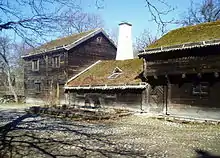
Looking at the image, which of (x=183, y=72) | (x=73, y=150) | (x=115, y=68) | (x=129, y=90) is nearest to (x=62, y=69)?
(x=115, y=68)

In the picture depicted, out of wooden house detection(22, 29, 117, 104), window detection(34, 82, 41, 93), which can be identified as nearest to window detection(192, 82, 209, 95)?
wooden house detection(22, 29, 117, 104)

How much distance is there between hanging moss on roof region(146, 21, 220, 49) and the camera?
19.6 meters

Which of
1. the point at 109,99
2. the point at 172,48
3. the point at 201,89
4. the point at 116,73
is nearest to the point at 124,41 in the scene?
the point at 116,73

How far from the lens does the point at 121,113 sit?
75.2 feet

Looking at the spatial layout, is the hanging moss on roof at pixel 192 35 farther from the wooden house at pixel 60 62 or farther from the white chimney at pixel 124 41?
the wooden house at pixel 60 62

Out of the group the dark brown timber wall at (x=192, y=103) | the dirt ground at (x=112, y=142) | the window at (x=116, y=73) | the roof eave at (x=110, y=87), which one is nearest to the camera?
the dirt ground at (x=112, y=142)

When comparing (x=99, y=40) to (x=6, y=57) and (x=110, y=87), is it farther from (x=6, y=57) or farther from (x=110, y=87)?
(x=6, y=57)

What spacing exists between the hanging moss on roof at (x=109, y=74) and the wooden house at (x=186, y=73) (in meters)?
2.54

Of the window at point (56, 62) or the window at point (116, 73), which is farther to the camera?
the window at point (56, 62)

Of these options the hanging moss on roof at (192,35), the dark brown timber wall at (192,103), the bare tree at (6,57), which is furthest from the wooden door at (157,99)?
the bare tree at (6,57)

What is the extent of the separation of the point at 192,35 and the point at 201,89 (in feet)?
13.8

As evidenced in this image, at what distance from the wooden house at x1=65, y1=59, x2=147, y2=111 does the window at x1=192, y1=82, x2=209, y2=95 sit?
14.4 ft

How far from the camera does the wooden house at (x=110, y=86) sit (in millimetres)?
24422

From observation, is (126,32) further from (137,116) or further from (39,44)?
(39,44)
